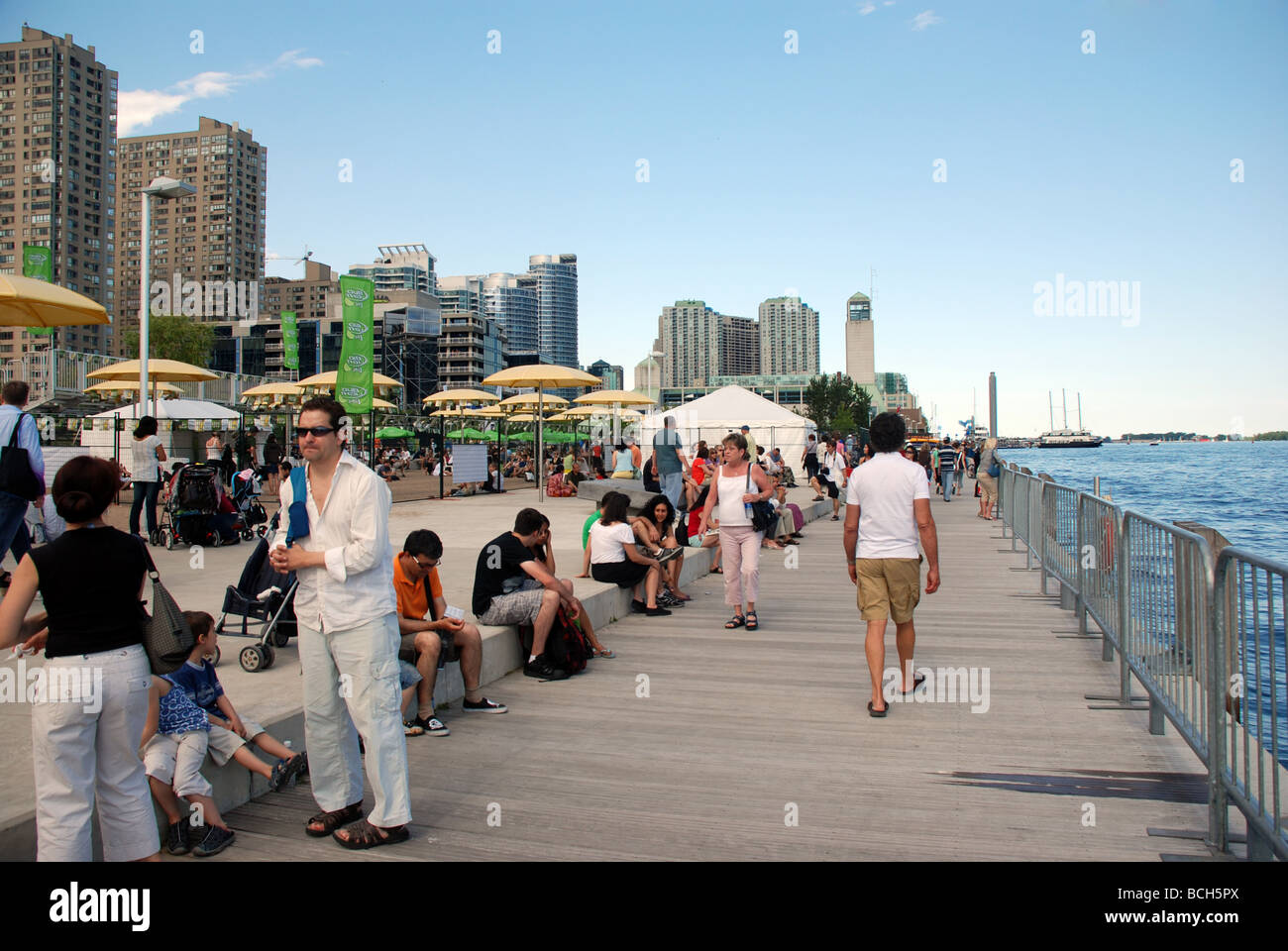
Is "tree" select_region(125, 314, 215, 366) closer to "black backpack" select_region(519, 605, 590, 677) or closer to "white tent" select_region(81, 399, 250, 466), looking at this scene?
"white tent" select_region(81, 399, 250, 466)

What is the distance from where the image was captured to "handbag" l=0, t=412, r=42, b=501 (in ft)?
21.8

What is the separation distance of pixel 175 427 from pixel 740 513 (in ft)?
67.8

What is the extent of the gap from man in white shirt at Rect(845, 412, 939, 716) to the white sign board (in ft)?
53.9

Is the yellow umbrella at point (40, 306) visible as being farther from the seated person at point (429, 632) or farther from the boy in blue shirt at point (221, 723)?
the boy in blue shirt at point (221, 723)

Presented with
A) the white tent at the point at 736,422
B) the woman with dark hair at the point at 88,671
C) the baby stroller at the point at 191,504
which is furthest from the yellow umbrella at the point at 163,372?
the white tent at the point at 736,422

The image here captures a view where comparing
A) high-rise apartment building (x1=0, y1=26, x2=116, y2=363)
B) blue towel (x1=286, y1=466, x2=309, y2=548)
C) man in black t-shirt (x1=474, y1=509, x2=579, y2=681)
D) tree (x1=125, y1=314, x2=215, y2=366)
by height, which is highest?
high-rise apartment building (x1=0, y1=26, x2=116, y2=363)

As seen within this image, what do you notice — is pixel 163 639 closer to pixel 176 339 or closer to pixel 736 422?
pixel 736 422

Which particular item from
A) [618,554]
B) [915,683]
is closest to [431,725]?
[915,683]

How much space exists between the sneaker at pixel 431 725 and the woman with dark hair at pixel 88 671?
84.8 inches

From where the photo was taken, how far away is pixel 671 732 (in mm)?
5445

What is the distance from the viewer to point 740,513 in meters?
8.34

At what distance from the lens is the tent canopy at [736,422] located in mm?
33719

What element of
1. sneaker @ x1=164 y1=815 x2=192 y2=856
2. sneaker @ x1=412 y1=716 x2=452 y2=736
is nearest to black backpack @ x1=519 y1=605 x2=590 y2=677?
sneaker @ x1=412 y1=716 x2=452 y2=736
